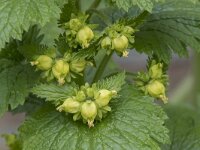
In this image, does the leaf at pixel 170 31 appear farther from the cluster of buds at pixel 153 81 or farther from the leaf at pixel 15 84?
the leaf at pixel 15 84

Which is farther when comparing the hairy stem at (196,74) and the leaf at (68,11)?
the hairy stem at (196,74)

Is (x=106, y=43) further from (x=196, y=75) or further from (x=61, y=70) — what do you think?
(x=196, y=75)

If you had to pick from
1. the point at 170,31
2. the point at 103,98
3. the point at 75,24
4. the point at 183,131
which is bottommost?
the point at 183,131

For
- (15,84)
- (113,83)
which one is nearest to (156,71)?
(113,83)

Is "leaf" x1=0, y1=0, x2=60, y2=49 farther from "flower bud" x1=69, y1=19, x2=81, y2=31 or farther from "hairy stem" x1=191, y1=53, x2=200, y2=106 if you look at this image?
"hairy stem" x1=191, y1=53, x2=200, y2=106

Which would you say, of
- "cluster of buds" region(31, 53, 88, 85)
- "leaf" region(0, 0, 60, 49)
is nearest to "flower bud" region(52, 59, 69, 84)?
"cluster of buds" region(31, 53, 88, 85)

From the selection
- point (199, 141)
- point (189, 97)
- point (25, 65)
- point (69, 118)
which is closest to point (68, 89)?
point (69, 118)

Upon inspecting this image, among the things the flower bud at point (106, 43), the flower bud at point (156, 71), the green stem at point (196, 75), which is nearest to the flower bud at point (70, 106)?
the flower bud at point (106, 43)
